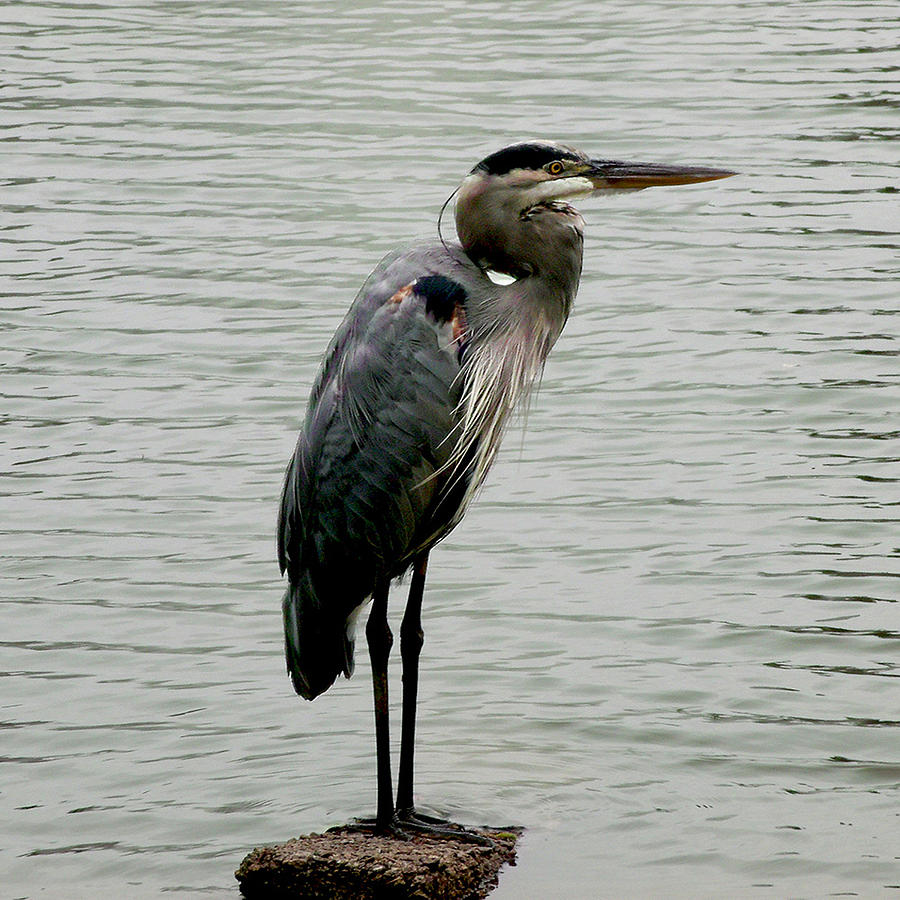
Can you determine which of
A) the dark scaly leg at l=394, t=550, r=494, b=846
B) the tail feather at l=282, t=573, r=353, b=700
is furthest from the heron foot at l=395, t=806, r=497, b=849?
the tail feather at l=282, t=573, r=353, b=700

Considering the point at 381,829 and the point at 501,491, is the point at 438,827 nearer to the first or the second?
the point at 381,829

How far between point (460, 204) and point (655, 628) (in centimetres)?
220

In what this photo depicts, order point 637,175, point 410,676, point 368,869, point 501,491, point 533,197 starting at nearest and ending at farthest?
point 368,869, point 533,197, point 637,175, point 410,676, point 501,491

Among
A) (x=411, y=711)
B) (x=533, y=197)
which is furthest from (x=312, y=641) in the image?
(x=533, y=197)

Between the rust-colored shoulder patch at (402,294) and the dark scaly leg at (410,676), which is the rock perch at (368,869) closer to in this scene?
the dark scaly leg at (410,676)

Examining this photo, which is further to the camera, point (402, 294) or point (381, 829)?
point (381, 829)

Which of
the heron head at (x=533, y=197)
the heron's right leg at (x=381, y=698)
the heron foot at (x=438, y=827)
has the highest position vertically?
the heron head at (x=533, y=197)

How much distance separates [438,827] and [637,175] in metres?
1.93

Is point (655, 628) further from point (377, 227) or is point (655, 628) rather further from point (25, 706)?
point (377, 227)

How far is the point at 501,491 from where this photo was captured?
7.95 meters

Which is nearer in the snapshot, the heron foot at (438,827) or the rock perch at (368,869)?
the rock perch at (368,869)

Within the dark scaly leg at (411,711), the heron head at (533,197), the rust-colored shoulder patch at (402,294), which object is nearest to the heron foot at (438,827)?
the dark scaly leg at (411,711)

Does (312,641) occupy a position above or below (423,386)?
below

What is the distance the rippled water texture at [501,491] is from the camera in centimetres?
576
